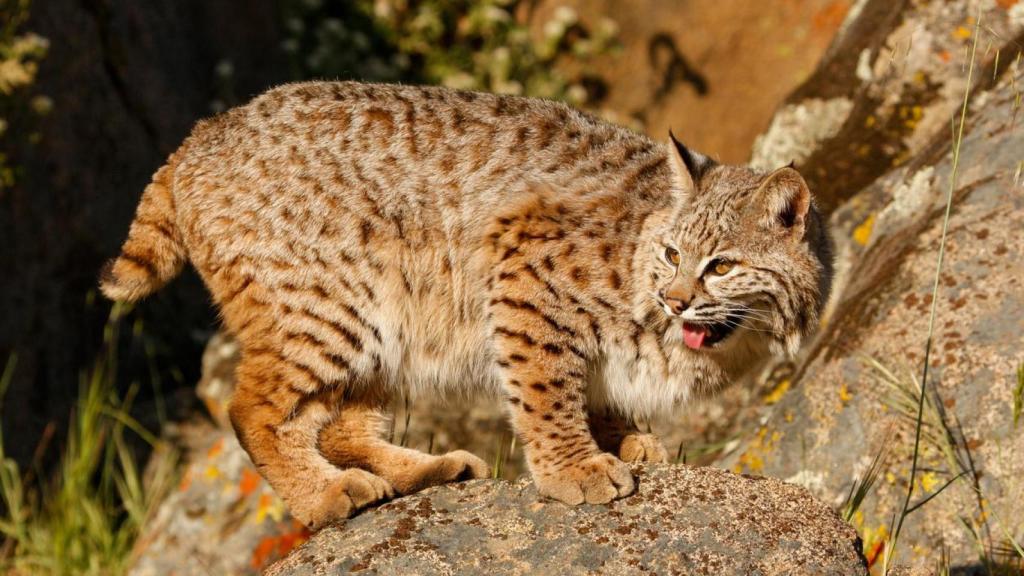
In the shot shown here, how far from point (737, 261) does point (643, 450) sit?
3.00ft

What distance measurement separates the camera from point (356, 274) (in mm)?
4773

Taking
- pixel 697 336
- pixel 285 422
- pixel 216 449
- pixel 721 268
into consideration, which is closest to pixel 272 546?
pixel 216 449

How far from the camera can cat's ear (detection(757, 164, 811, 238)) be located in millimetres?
4285

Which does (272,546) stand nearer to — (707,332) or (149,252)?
(149,252)

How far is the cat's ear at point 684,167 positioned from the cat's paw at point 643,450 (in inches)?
39.9

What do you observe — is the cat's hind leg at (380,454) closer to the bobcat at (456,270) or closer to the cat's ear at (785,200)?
the bobcat at (456,270)

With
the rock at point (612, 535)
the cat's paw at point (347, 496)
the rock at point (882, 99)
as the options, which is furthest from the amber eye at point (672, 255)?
the rock at point (882, 99)

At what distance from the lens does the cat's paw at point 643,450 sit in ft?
15.8

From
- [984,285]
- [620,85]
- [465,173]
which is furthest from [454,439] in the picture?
[620,85]

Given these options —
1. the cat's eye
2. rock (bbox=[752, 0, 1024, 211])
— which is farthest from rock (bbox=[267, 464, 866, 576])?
rock (bbox=[752, 0, 1024, 211])

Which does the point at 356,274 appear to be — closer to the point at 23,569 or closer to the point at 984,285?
A: the point at 984,285

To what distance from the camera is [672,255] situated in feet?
14.7

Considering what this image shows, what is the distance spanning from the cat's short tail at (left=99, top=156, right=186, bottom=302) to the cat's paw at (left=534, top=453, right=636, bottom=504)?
1.92m

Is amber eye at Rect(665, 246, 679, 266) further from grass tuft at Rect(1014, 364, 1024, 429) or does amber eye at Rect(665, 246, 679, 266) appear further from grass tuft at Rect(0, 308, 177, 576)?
grass tuft at Rect(0, 308, 177, 576)
